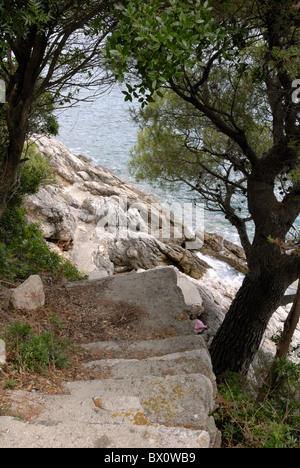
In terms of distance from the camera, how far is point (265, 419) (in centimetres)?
303

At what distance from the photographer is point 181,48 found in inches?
121

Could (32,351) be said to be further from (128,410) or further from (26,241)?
(26,241)

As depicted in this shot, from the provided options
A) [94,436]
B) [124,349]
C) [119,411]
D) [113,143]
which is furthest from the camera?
[113,143]

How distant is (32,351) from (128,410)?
1.21 m

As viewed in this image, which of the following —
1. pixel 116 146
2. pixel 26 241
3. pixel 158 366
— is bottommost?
pixel 158 366

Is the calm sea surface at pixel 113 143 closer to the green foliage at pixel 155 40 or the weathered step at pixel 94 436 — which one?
the green foliage at pixel 155 40

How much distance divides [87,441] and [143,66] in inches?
110

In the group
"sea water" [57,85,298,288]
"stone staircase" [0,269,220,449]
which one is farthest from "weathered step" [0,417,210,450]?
"sea water" [57,85,298,288]

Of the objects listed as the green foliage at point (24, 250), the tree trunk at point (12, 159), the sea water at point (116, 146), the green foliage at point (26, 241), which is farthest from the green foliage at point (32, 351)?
the sea water at point (116, 146)

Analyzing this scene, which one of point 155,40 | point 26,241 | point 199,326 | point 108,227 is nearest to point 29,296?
point 26,241

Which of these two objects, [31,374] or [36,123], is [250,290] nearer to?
[31,374]

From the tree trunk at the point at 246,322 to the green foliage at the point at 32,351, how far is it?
9.21 feet
